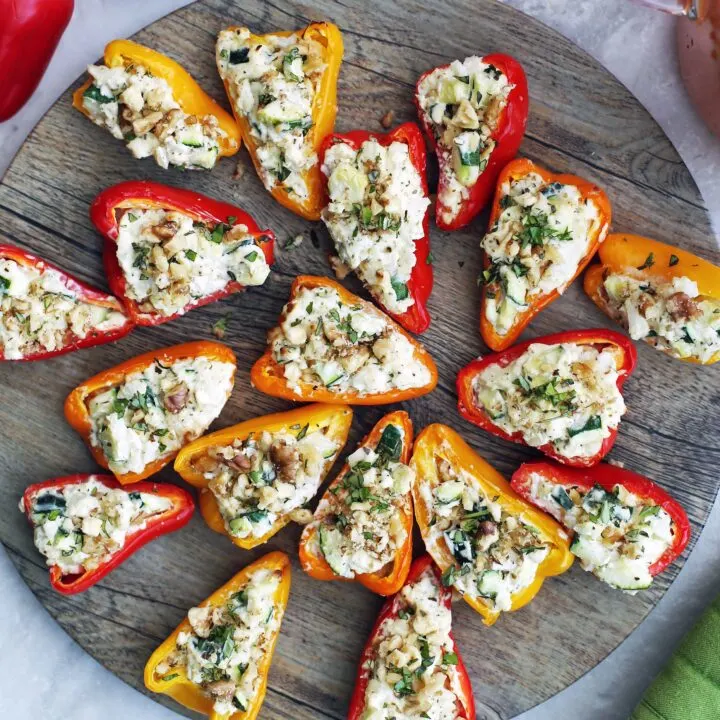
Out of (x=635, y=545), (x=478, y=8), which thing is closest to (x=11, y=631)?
(x=635, y=545)

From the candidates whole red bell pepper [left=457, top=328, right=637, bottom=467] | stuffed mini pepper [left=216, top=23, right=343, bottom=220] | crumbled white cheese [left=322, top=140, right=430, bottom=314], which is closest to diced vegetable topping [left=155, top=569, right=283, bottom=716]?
whole red bell pepper [left=457, top=328, right=637, bottom=467]

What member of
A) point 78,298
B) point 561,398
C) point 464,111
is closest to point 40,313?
point 78,298

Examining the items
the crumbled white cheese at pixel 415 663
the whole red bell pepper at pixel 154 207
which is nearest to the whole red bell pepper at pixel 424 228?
the whole red bell pepper at pixel 154 207

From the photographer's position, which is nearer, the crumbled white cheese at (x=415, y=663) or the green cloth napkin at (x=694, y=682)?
the crumbled white cheese at (x=415, y=663)

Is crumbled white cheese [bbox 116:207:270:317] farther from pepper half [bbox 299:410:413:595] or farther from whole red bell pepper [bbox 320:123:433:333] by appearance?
pepper half [bbox 299:410:413:595]

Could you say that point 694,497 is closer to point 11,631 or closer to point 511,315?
point 511,315

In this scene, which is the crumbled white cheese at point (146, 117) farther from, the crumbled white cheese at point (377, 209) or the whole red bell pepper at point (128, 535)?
the whole red bell pepper at point (128, 535)
